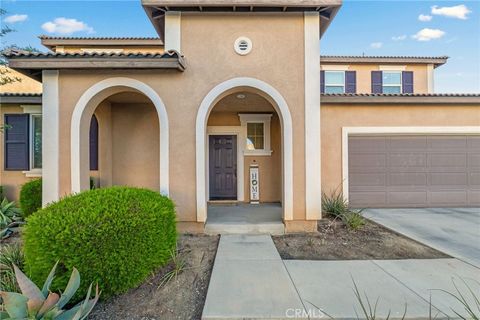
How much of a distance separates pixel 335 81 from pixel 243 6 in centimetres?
950

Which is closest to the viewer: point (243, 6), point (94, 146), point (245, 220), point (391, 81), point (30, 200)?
point (243, 6)

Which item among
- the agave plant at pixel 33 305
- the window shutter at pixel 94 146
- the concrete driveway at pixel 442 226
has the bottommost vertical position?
the concrete driveway at pixel 442 226

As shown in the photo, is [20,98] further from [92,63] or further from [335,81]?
[335,81]

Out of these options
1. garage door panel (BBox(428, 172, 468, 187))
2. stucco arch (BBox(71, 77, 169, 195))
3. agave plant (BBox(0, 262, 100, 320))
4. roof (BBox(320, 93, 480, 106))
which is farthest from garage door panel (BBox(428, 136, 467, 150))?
agave plant (BBox(0, 262, 100, 320))

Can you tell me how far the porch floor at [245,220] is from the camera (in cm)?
561

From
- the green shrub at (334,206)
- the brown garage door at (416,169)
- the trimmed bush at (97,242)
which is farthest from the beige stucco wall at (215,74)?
the brown garage door at (416,169)

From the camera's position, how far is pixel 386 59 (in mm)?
13109

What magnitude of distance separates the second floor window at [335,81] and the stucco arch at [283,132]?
9028mm

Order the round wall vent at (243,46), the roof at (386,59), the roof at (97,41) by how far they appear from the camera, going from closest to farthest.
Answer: the round wall vent at (243,46), the roof at (97,41), the roof at (386,59)

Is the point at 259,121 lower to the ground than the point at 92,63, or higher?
lower

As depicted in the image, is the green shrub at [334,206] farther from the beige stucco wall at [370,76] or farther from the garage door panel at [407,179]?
the beige stucco wall at [370,76]

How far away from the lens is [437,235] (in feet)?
17.5

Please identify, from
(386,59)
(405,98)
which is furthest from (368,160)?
(386,59)

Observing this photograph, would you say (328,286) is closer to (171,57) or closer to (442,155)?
(171,57)
